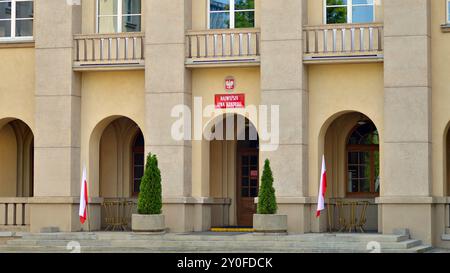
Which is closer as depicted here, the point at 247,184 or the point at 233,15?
the point at 233,15

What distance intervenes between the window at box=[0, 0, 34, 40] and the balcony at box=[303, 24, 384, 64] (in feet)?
26.4

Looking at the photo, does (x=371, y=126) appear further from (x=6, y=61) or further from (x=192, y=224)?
(x=6, y=61)

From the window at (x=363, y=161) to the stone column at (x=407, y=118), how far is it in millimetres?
3920

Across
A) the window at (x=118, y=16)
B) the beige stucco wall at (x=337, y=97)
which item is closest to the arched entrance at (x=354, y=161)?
the beige stucco wall at (x=337, y=97)

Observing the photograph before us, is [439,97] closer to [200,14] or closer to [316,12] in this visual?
[316,12]

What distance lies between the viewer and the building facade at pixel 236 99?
35.3 metres

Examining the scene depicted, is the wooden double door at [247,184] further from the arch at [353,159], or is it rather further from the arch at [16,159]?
the arch at [16,159]

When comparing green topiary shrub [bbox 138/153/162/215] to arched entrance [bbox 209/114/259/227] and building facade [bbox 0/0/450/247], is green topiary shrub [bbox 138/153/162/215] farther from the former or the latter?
arched entrance [bbox 209/114/259/227]

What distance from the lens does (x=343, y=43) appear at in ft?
119

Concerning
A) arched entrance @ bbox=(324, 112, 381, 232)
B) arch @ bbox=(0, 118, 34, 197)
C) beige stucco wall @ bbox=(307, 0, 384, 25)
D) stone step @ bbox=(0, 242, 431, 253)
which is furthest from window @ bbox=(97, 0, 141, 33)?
stone step @ bbox=(0, 242, 431, 253)

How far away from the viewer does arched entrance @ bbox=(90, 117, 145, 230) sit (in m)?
39.6

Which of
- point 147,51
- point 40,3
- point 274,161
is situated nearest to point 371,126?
point 274,161

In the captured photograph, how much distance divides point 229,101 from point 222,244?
5005mm

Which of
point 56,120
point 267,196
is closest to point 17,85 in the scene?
point 56,120
